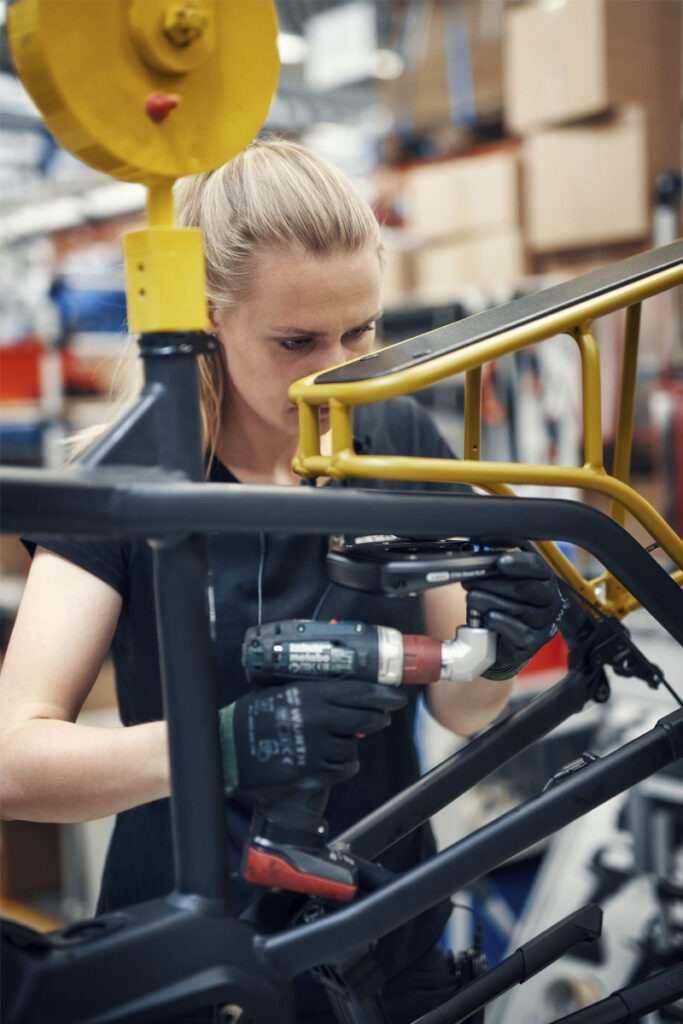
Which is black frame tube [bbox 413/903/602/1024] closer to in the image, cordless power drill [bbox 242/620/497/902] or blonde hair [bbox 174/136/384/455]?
cordless power drill [bbox 242/620/497/902]

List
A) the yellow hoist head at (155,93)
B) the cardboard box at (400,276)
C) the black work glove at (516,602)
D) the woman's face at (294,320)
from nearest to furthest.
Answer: the yellow hoist head at (155,93)
the black work glove at (516,602)
the woman's face at (294,320)
the cardboard box at (400,276)

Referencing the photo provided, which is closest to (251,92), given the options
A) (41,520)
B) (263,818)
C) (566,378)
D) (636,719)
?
(41,520)

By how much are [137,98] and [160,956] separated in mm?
475

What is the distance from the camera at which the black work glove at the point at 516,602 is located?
2.15 feet

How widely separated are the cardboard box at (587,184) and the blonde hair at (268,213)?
2.55 metres

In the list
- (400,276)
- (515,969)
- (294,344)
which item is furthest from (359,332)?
(400,276)

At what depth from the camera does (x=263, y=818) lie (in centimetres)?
66

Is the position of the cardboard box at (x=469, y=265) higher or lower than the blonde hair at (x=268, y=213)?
lower

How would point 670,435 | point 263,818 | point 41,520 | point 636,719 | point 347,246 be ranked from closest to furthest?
point 41,520, point 263,818, point 347,246, point 636,719, point 670,435

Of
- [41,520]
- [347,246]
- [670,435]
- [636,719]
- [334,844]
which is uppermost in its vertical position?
[347,246]

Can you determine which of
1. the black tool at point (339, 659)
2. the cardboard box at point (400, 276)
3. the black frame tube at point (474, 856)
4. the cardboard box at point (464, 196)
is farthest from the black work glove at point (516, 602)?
the cardboard box at point (400, 276)

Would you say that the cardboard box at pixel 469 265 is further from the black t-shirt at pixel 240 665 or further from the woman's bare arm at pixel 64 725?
the woman's bare arm at pixel 64 725

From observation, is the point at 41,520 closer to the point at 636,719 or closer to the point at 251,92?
the point at 251,92

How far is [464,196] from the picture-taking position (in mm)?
3752
